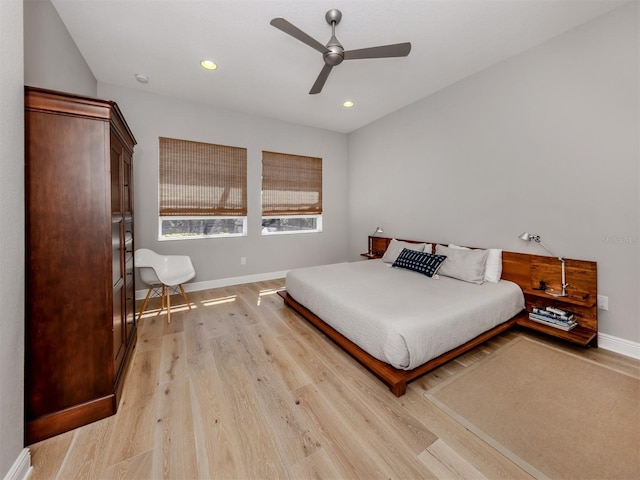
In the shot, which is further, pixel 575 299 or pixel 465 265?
pixel 465 265

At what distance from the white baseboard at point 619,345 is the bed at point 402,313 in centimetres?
62

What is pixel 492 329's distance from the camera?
2.46m

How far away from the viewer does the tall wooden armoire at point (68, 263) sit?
1.40 metres

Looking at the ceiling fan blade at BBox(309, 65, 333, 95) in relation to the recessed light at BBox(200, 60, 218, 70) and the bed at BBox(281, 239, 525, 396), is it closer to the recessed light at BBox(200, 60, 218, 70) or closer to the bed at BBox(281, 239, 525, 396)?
the recessed light at BBox(200, 60, 218, 70)

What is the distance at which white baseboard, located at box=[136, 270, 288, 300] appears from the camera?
408cm

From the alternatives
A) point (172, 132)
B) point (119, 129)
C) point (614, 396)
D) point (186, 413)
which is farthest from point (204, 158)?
point (614, 396)

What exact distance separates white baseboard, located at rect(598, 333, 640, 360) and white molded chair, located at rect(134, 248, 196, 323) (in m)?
4.34

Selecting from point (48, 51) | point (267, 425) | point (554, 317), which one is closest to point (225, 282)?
point (267, 425)

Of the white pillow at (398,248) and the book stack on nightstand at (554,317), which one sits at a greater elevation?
the white pillow at (398,248)

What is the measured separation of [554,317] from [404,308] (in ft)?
5.51

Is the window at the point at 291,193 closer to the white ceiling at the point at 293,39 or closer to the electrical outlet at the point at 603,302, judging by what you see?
the white ceiling at the point at 293,39

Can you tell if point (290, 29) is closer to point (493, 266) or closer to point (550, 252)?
point (493, 266)

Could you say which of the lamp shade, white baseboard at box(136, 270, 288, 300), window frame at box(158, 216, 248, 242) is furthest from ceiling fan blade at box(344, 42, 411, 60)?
white baseboard at box(136, 270, 288, 300)

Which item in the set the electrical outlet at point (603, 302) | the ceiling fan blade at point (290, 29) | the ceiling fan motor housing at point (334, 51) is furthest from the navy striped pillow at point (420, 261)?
the ceiling fan blade at point (290, 29)
